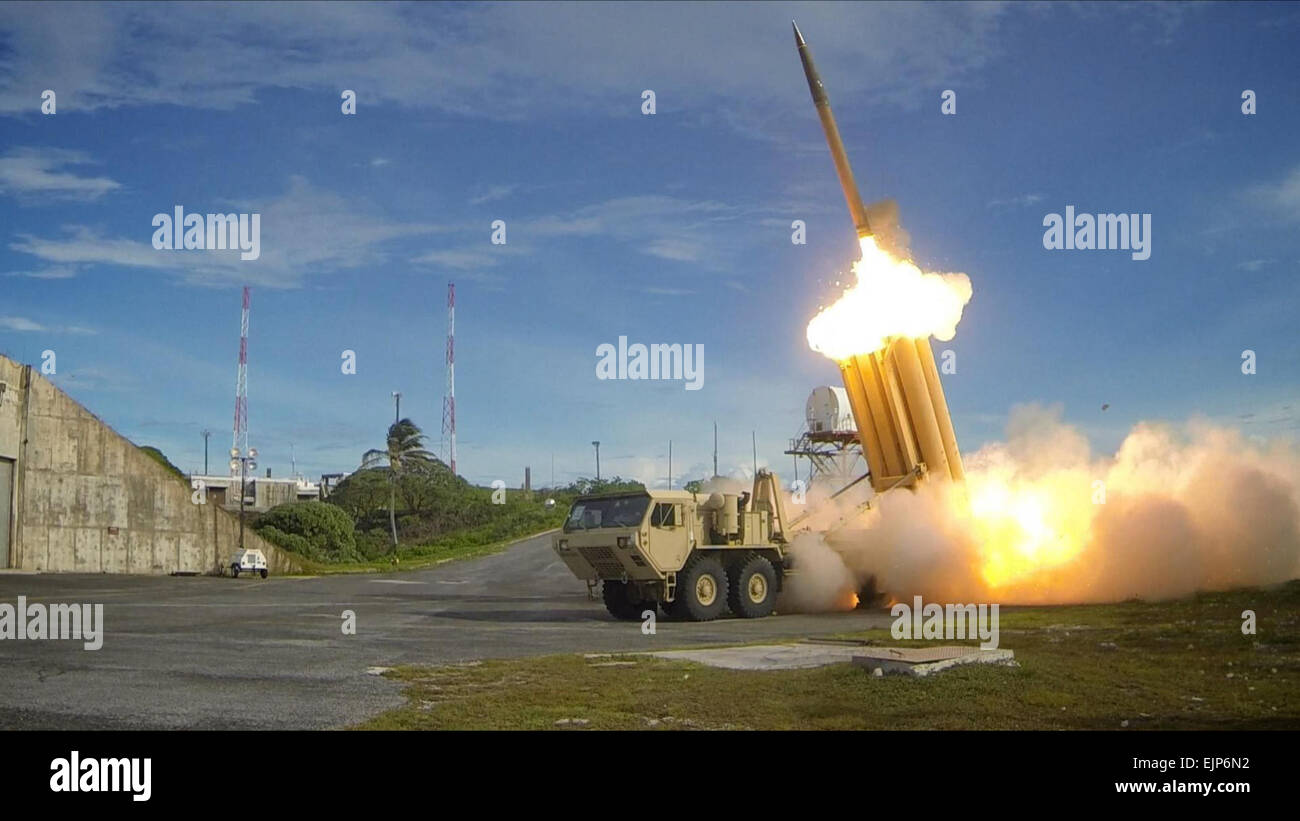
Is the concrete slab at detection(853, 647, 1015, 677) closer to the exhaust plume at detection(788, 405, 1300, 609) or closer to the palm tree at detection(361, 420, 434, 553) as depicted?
the exhaust plume at detection(788, 405, 1300, 609)

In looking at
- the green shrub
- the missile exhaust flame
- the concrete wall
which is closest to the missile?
the missile exhaust flame

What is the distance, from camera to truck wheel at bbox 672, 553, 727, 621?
73.4ft

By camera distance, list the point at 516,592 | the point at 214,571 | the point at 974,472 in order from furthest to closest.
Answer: the point at 214,571
the point at 516,592
the point at 974,472

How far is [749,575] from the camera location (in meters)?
23.6

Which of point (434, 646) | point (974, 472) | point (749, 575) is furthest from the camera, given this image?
point (974, 472)

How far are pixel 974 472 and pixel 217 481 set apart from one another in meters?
75.2

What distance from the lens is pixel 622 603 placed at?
23719 millimetres

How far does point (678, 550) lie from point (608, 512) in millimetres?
1632

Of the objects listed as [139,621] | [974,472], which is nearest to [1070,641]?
[974,472]

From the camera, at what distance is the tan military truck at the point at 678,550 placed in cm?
2192

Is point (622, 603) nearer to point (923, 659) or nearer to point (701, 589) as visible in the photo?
point (701, 589)

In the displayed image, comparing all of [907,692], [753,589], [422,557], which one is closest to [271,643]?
[907,692]
